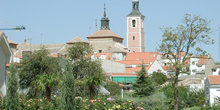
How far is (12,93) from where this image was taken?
16.8 metres

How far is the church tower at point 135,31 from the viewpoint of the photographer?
147 meters

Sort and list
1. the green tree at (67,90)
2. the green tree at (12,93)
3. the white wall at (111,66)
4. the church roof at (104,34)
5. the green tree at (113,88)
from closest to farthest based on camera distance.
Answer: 1. the green tree at (12,93)
2. the green tree at (67,90)
3. the green tree at (113,88)
4. the white wall at (111,66)
5. the church roof at (104,34)

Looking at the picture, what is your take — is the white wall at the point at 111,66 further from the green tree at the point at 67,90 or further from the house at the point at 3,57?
the green tree at the point at 67,90

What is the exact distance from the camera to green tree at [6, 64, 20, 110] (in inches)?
656

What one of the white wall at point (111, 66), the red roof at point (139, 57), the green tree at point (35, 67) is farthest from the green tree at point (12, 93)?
the red roof at point (139, 57)

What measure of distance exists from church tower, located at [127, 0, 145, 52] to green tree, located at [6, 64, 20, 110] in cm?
13004

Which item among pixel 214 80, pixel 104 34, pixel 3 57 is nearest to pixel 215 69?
pixel 104 34

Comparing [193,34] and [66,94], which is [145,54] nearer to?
[193,34]

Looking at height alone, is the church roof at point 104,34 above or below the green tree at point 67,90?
above

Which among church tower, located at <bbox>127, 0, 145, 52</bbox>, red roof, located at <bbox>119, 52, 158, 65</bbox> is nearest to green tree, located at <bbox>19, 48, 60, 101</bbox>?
red roof, located at <bbox>119, 52, 158, 65</bbox>

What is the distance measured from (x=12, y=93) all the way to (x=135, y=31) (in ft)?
437

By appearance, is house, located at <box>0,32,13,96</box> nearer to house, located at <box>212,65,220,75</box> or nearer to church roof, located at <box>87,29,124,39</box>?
house, located at <box>212,65,220,75</box>

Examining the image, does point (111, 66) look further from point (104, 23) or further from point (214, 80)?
point (104, 23)

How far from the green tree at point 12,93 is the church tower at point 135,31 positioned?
130 meters
